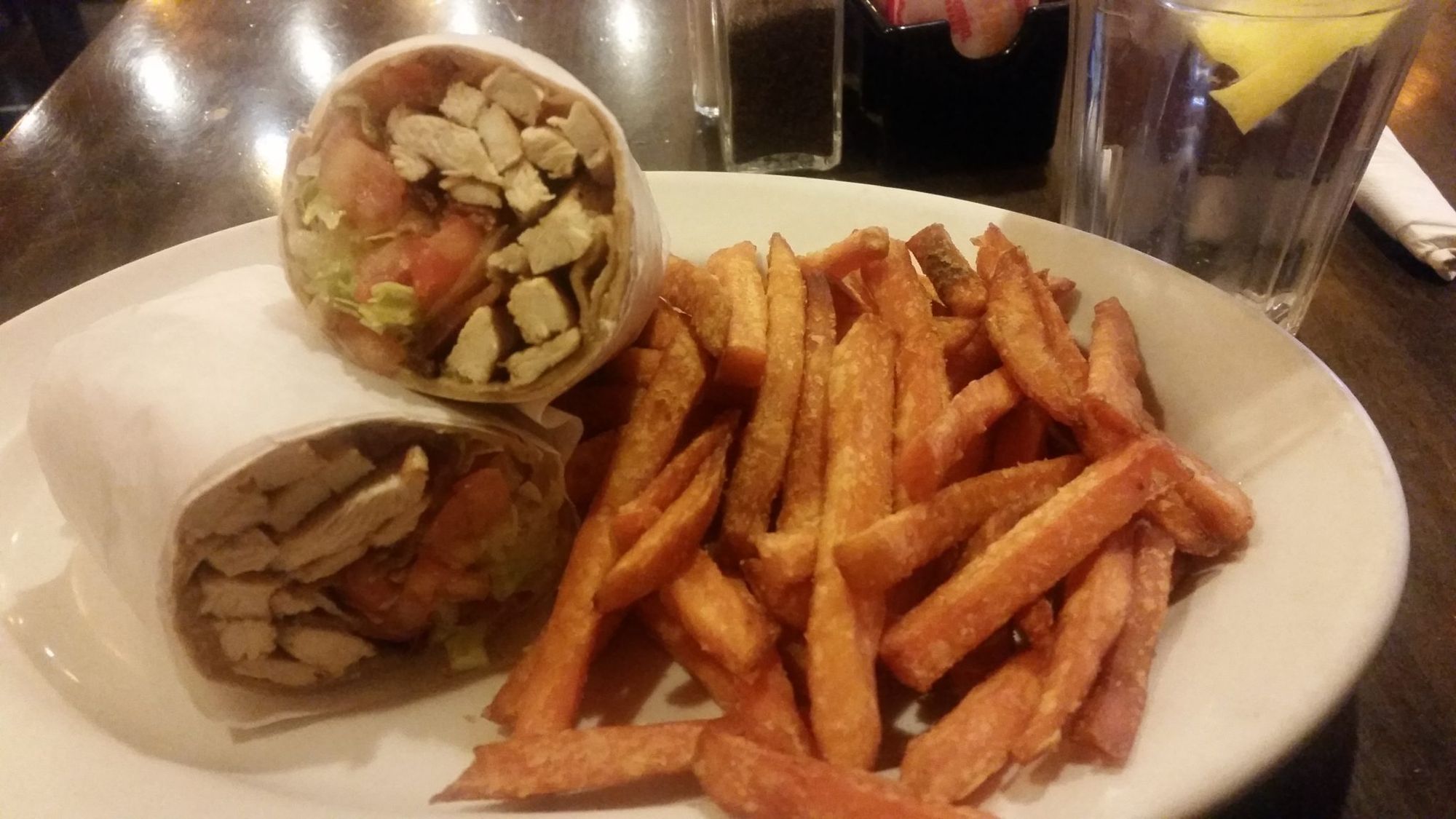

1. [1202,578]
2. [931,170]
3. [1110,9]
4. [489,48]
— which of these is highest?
[489,48]

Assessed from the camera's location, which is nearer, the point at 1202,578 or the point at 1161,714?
the point at 1161,714

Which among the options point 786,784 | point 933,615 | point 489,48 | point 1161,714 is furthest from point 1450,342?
point 489,48

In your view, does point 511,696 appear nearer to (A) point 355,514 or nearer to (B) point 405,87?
(A) point 355,514

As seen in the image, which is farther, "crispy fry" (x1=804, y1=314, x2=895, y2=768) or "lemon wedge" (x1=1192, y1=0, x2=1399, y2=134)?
"lemon wedge" (x1=1192, y1=0, x2=1399, y2=134)

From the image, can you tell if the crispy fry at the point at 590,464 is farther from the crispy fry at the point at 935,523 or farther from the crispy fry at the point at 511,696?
the crispy fry at the point at 935,523

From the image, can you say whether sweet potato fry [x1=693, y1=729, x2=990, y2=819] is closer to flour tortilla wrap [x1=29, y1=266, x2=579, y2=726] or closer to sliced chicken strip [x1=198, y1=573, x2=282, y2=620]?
flour tortilla wrap [x1=29, y1=266, x2=579, y2=726]

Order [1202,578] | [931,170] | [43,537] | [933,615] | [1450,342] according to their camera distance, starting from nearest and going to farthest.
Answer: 1. [933,615]
2. [1202,578]
3. [43,537]
4. [1450,342]
5. [931,170]

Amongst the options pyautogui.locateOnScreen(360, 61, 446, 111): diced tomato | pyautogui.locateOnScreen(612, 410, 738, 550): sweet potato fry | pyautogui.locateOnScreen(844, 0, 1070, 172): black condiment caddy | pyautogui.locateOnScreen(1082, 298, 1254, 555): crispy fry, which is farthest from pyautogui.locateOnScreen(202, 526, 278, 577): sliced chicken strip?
pyautogui.locateOnScreen(844, 0, 1070, 172): black condiment caddy

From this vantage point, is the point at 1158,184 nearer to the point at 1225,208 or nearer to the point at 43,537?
the point at 1225,208
